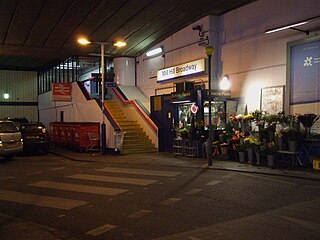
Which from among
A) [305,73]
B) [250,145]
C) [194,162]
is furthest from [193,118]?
[305,73]

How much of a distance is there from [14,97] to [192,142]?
955 inches

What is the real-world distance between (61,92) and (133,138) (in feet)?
25.4

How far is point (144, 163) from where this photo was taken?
1453 cm

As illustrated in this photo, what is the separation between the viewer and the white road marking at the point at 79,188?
9.32m

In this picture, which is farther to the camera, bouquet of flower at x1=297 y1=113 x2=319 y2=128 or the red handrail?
the red handrail

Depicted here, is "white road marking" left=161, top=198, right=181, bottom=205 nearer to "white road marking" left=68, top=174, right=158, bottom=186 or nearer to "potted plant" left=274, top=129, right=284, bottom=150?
"white road marking" left=68, top=174, right=158, bottom=186

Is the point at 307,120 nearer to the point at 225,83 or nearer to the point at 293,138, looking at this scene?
the point at 293,138

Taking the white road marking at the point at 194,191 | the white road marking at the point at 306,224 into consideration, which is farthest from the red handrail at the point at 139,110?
the white road marking at the point at 306,224

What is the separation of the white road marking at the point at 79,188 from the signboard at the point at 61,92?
45.9ft

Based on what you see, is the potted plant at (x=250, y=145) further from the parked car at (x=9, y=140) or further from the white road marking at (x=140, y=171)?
the parked car at (x=9, y=140)

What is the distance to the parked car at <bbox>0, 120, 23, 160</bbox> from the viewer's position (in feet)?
50.4

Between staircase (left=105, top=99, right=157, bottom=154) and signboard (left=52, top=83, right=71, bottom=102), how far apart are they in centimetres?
441

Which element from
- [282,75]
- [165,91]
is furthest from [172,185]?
[165,91]

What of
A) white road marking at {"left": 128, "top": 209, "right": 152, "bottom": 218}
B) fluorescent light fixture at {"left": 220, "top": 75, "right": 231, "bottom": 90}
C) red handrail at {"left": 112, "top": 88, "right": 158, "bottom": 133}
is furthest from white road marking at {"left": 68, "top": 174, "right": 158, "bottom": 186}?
fluorescent light fixture at {"left": 220, "top": 75, "right": 231, "bottom": 90}
